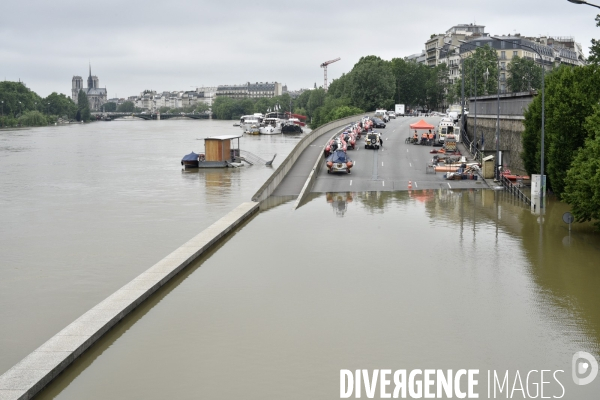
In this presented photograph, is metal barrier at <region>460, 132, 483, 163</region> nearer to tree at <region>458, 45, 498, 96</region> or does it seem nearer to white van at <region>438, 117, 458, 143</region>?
white van at <region>438, 117, 458, 143</region>

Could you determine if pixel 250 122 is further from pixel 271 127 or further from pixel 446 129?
pixel 446 129

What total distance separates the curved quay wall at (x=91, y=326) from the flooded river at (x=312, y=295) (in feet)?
0.92

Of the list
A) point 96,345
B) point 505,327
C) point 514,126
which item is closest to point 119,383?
point 96,345

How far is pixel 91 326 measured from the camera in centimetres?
1617

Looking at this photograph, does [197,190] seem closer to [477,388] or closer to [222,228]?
[222,228]

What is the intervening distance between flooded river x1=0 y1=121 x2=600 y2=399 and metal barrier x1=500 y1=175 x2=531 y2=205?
0.80 meters

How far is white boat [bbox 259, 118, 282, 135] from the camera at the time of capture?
137500 mm

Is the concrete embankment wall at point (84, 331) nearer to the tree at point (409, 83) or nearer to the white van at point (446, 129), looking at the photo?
the white van at point (446, 129)

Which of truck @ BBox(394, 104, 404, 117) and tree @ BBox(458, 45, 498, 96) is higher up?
tree @ BBox(458, 45, 498, 96)

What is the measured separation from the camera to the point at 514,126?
166 feet

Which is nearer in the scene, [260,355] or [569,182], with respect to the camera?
[260,355]

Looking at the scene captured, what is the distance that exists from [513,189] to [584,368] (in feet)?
86.0

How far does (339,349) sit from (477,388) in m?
3.01

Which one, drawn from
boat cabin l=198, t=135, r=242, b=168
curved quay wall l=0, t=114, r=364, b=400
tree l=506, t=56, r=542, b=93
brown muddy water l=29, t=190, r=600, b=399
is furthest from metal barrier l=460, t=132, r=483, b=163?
tree l=506, t=56, r=542, b=93
